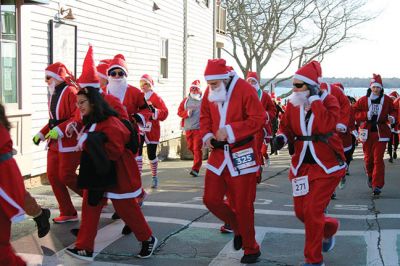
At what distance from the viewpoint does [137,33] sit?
48.9 feet

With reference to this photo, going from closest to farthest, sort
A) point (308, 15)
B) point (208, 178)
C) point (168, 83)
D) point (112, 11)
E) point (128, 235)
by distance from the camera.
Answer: point (208, 178), point (128, 235), point (112, 11), point (168, 83), point (308, 15)

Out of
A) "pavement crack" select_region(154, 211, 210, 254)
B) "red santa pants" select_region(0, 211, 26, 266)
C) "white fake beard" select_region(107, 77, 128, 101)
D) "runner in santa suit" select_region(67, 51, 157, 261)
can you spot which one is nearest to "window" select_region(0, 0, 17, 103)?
"white fake beard" select_region(107, 77, 128, 101)

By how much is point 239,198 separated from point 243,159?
0.38m

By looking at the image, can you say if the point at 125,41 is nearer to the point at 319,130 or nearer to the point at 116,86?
the point at 116,86

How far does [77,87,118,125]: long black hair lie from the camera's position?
18.0ft

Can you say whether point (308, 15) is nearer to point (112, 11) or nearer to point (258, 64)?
point (258, 64)

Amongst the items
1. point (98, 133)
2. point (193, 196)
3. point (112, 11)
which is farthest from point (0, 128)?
point (112, 11)

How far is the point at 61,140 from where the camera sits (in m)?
6.97

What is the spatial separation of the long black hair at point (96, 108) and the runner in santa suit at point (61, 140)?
1.47 metres

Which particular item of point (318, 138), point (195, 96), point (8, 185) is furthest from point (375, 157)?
point (8, 185)

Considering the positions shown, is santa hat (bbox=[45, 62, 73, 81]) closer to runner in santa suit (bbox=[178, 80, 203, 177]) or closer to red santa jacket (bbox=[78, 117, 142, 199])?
red santa jacket (bbox=[78, 117, 142, 199])

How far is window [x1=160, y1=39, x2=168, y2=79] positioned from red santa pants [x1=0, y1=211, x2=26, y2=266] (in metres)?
13.0

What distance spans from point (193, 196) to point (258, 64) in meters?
27.7

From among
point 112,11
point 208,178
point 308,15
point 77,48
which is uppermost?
point 308,15
